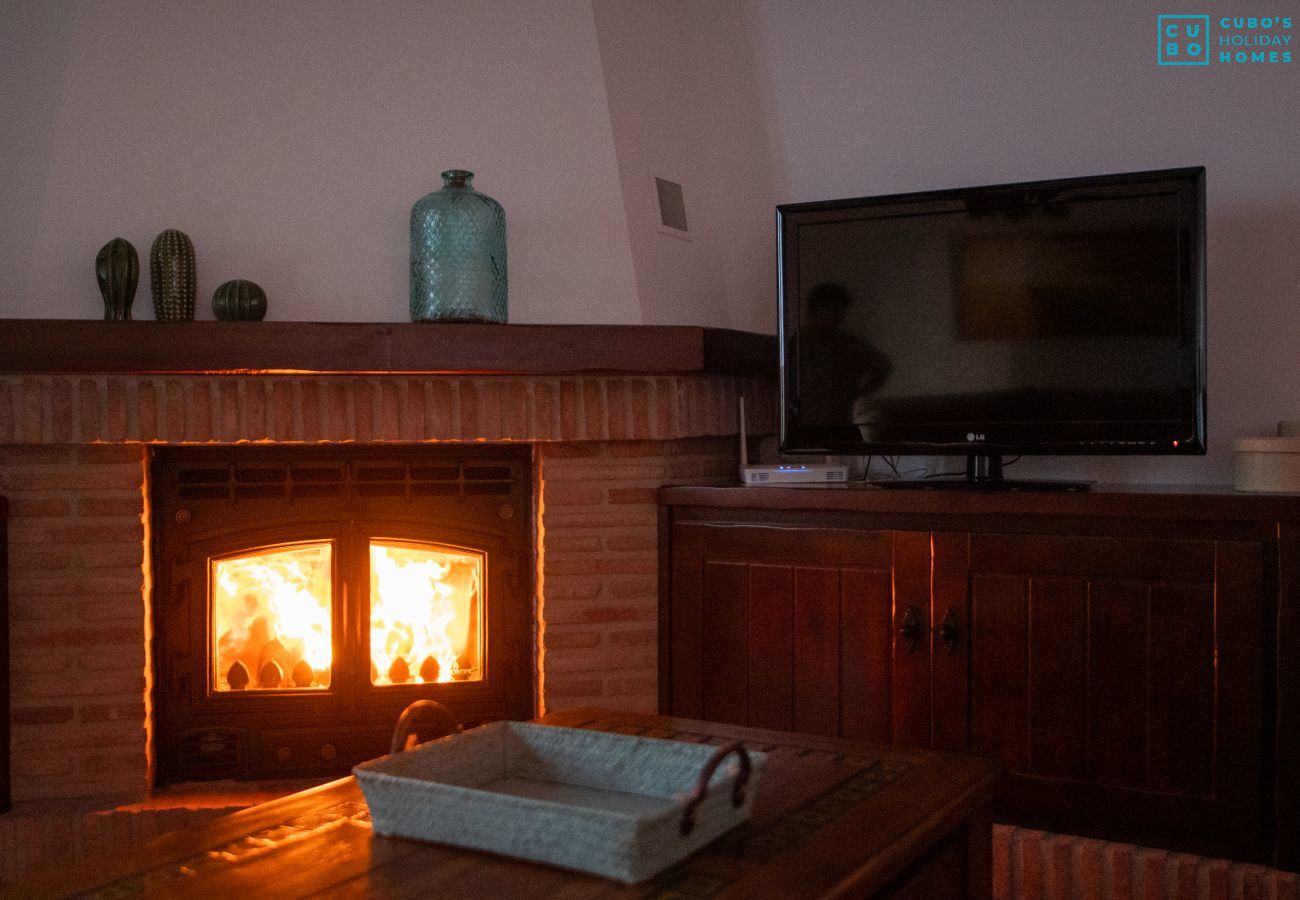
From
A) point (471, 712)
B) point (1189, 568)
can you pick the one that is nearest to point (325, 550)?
point (471, 712)

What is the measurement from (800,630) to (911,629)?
0.83 feet

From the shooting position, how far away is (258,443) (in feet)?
8.63

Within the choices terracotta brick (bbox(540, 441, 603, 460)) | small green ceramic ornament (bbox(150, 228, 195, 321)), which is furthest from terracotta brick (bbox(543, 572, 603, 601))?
small green ceramic ornament (bbox(150, 228, 195, 321))

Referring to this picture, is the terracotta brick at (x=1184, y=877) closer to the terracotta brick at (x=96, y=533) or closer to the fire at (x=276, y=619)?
the fire at (x=276, y=619)

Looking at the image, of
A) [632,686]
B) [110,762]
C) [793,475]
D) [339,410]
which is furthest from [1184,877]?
[110,762]

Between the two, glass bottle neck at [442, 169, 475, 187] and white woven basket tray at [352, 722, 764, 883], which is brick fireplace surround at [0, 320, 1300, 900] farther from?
white woven basket tray at [352, 722, 764, 883]

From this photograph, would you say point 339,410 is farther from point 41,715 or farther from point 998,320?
point 998,320

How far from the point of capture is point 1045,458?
282cm

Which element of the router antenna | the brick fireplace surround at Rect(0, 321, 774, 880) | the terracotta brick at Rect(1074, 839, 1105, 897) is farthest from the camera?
the router antenna

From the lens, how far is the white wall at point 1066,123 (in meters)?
2.57

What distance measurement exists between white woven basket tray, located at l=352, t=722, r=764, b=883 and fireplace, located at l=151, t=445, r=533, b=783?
55.9 inches

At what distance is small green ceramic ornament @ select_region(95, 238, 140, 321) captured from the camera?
95.7 inches

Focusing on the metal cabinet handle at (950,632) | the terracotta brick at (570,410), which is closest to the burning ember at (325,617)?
the terracotta brick at (570,410)

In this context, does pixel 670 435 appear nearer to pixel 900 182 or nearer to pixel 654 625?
pixel 654 625
